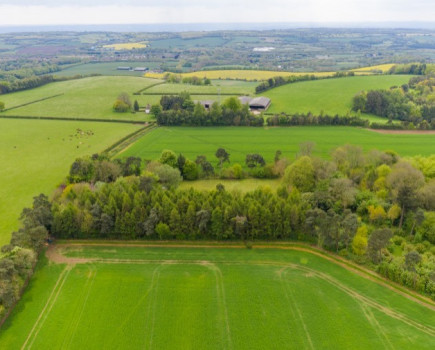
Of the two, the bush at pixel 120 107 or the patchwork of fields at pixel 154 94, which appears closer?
the patchwork of fields at pixel 154 94

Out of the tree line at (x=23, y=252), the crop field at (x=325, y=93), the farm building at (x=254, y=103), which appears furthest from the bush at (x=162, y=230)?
the crop field at (x=325, y=93)

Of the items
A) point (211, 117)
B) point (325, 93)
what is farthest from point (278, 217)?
point (325, 93)

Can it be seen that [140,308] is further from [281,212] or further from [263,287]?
[281,212]

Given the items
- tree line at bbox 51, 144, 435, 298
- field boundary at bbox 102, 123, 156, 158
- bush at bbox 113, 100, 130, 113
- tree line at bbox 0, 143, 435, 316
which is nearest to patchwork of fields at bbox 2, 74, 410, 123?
bush at bbox 113, 100, 130, 113

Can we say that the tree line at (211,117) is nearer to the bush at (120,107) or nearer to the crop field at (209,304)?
the bush at (120,107)

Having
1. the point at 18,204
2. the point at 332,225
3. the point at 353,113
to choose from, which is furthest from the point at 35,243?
the point at 353,113

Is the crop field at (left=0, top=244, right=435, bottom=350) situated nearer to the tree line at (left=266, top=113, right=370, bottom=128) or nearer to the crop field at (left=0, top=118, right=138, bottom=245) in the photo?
the crop field at (left=0, top=118, right=138, bottom=245)

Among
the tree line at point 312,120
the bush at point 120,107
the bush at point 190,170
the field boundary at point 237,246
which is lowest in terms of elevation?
the field boundary at point 237,246
